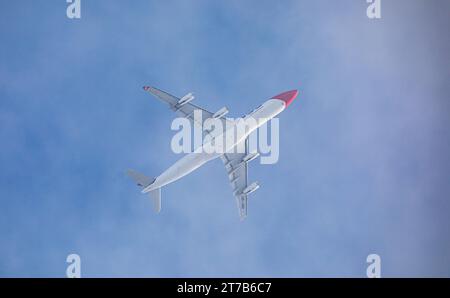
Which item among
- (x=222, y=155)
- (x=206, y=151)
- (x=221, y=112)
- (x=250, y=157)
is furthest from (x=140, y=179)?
(x=250, y=157)

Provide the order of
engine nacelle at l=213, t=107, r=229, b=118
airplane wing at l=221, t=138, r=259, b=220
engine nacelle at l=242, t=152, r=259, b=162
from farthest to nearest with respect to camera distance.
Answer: airplane wing at l=221, t=138, r=259, b=220, engine nacelle at l=242, t=152, r=259, b=162, engine nacelle at l=213, t=107, r=229, b=118

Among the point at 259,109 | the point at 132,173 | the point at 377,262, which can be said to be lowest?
the point at 377,262

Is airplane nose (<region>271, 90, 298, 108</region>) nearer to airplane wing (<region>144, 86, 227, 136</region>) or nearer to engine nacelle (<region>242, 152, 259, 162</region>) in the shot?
engine nacelle (<region>242, 152, 259, 162</region>)

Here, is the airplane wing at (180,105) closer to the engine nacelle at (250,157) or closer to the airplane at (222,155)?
the airplane at (222,155)

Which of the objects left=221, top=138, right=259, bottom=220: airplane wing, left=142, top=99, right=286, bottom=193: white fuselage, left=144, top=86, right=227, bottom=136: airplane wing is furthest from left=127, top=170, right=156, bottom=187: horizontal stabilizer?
left=221, top=138, right=259, bottom=220: airplane wing

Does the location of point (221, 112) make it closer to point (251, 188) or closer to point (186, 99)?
point (186, 99)
